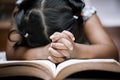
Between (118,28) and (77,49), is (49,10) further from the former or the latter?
(118,28)

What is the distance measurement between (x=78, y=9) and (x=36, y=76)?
18.9 inches

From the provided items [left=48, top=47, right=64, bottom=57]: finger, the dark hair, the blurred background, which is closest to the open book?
[left=48, top=47, right=64, bottom=57]: finger

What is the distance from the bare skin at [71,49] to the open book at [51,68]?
95 millimetres

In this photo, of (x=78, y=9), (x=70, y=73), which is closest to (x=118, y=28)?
(x=78, y=9)

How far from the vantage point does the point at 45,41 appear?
0.94m

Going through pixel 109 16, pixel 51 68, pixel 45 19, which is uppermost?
pixel 109 16

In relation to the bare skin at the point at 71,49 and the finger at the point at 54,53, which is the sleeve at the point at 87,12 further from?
the finger at the point at 54,53

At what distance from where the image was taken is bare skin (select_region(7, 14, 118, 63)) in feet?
2.44

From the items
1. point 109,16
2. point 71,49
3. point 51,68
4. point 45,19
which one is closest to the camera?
point 51,68

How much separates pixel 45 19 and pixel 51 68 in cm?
36

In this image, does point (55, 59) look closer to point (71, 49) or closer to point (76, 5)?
point (71, 49)

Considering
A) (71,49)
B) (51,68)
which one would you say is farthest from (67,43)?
(51,68)

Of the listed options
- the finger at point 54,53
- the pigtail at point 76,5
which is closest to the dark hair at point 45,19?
the pigtail at point 76,5

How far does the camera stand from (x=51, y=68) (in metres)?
0.64
